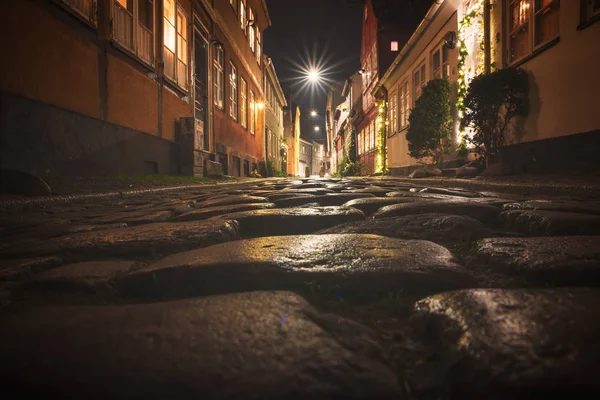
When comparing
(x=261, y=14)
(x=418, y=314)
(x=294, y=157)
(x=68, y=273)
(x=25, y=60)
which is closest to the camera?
(x=418, y=314)

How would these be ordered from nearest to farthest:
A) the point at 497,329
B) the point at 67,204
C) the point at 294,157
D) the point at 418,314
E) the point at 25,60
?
the point at 497,329 → the point at 418,314 → the point at 67,204 → the point at 25,60 → the point at 294,157

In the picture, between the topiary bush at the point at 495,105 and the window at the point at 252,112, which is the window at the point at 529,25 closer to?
the topiary bush at the point at 495,105

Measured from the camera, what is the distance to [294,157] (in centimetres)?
4378

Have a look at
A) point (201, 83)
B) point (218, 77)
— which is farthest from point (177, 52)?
point (218, 77)

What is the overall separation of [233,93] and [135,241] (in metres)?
14.1

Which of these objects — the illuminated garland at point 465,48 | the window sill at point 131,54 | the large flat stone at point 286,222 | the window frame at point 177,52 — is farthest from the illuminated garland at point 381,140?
the large flat stone at point 286,222

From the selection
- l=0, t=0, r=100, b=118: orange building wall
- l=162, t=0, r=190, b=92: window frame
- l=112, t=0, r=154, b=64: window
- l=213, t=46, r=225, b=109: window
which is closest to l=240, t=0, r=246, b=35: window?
l=213, t=46, r=225, b=109: window

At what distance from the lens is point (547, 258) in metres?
1.11

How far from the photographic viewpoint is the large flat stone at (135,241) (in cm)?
151

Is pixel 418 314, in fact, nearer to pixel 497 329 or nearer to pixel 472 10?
pixel 497 329

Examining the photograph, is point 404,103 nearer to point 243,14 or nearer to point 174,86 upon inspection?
point 243,14

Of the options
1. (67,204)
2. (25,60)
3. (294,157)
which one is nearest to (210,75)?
(25,60)

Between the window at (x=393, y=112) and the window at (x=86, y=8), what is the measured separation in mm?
12808

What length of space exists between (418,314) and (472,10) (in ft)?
32.7
